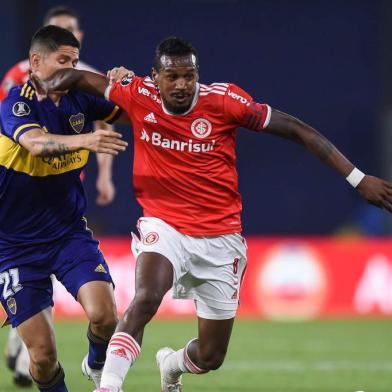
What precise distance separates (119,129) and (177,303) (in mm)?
5827

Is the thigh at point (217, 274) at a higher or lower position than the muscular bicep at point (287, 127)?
lower

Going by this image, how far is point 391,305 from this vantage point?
13.8 m

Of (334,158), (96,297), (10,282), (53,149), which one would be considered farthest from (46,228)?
(334,158)

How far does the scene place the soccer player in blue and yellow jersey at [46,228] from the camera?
20.9 feet

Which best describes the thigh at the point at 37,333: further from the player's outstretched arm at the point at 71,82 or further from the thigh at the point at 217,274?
the player's outstretched arm at the point at 71,82

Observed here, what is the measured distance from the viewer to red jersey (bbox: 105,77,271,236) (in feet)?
20.9

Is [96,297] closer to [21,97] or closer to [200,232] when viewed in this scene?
[200,232]

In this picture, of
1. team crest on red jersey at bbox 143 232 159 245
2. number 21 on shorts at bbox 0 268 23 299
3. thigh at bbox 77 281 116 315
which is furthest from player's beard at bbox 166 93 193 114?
number 21 on shorts at bbox 0 268 23 299

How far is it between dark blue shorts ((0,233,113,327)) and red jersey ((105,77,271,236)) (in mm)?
460

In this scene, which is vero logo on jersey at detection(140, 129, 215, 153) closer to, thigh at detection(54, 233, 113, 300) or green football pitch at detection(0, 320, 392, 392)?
thigh at detection(54, 233, 113, 300)

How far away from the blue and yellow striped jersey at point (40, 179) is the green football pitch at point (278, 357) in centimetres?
186

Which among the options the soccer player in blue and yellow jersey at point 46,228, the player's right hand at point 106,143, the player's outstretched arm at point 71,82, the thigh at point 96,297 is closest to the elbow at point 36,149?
the soccer player in blue and yellow jersey at point 46,228

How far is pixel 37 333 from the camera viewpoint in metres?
6.33

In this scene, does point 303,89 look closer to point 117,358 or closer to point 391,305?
point 391,305
